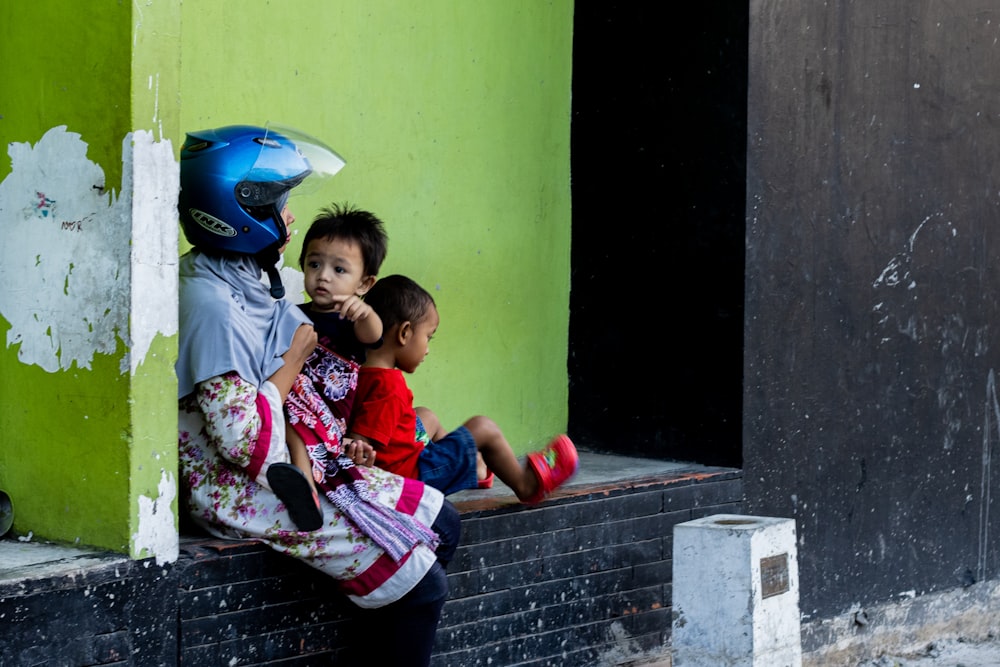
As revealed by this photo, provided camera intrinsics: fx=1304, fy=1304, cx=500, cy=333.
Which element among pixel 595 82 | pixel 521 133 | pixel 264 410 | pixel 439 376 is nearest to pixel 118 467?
pixel 264 410

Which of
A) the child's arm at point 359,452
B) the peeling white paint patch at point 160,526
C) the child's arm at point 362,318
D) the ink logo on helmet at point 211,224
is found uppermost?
the ink logo on helmet at point 211,224

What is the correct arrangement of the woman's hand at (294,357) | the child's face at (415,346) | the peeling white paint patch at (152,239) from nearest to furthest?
the peeling white paint patch at (152,239) < the woman's hand at (294,357) < the child's face at (415,346)

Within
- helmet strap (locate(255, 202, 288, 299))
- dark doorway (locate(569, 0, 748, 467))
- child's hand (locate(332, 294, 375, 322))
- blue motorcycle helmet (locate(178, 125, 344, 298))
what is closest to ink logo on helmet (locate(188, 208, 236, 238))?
blue motorcycle helmet (locate(178, 125, 344, 298))

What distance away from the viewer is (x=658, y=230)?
4.76m

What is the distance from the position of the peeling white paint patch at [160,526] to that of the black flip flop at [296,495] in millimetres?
224

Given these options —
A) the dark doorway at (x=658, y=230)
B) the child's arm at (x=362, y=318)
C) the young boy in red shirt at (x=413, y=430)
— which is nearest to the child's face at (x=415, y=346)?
the young boy in red shirt at (x=413, y=430)

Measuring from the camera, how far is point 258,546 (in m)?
3.05

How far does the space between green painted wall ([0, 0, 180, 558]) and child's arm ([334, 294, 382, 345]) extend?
1.72ft

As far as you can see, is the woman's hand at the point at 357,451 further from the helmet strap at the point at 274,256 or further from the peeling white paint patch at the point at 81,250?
the peeling white paint patch at the point at 81,250

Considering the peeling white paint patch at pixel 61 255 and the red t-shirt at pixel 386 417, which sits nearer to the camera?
the peeling white paint patch at pixel 61 255

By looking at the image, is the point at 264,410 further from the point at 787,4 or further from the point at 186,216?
the point at 787,4

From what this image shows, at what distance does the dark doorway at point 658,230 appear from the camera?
4.57 meters

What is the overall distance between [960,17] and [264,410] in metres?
3.67

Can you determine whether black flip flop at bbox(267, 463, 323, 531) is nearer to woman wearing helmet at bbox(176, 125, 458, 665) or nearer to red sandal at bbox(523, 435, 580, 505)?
woman wearing helmet at bbox(176, 125, 458, 665)
